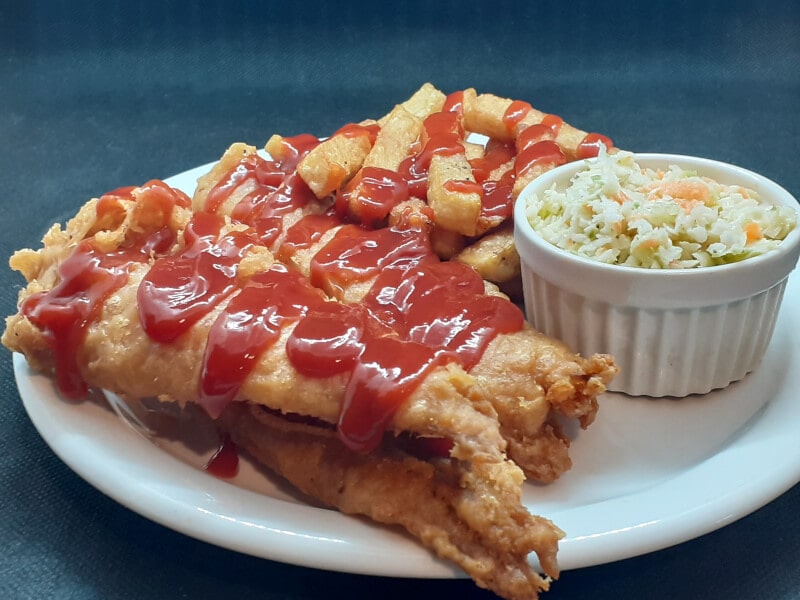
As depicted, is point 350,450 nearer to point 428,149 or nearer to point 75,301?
point 75,301

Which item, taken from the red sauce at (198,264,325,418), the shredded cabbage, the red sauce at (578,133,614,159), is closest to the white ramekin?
the shredded cabbage

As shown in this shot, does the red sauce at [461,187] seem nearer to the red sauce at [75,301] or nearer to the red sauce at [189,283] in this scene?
the red sauce at [189,283]

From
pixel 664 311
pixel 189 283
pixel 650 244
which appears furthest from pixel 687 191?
pixel 189 283

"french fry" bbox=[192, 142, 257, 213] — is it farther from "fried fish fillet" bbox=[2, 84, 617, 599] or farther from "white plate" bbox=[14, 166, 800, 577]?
"white plate" bbox=[14, 166, 800, 577]

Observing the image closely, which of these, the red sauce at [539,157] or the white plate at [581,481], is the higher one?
the red sauce at [539,157]

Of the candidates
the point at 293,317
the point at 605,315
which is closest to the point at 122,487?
the point at 293,317

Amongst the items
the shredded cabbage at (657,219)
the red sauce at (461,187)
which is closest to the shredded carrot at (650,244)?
the shredded cabbage at (657,219)
